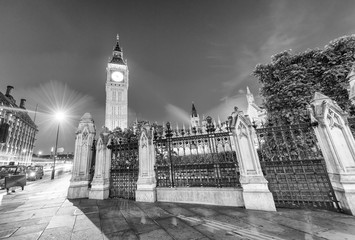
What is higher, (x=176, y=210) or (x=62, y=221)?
(x=62, y=221)

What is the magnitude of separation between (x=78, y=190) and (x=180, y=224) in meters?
6.08

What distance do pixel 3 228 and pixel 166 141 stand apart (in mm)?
5209

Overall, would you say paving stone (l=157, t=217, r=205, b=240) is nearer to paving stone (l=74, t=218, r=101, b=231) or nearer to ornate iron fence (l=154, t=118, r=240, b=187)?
paving stone (l=74, t=218, r=101, b=231)

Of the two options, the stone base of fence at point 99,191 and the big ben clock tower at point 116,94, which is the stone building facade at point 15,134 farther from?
the stone base of fence at point 99,191

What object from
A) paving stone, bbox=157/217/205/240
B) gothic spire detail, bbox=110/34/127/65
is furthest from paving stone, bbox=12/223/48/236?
gothic spire detail, bbox=110/34/127/65

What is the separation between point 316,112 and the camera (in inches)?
191

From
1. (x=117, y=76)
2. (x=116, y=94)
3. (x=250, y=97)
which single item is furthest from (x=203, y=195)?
(x=117, y=76)

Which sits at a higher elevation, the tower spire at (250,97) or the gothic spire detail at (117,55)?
the gothic spire detail at (117,55)

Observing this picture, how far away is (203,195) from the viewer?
5324mm

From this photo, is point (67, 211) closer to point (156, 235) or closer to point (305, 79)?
point (156, 235)

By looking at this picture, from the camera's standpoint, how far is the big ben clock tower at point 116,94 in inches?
3009

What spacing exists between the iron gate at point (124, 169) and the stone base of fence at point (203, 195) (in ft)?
5.23

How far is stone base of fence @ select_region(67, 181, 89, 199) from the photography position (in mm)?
7011

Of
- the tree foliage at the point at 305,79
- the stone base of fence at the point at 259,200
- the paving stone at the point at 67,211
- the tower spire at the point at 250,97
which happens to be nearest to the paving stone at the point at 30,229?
the paving stone at the point at 67,211
